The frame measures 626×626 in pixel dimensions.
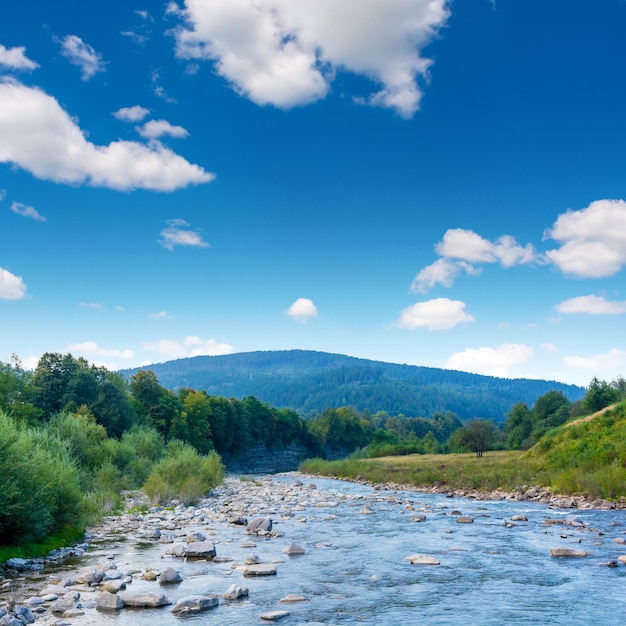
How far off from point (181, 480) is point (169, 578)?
25573 millimetres

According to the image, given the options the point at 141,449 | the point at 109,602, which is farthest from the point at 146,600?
the point at 141,449

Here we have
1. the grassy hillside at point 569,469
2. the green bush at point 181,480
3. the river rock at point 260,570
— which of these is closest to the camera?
the river rock at point 260,570

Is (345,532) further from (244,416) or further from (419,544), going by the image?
(244,416)

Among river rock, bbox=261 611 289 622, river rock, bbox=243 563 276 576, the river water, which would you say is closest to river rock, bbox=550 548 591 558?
the river water

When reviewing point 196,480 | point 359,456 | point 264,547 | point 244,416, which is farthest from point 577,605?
point 244,416

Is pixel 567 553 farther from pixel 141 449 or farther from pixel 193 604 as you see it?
pixel 141 449

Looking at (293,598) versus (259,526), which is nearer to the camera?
(293,598)

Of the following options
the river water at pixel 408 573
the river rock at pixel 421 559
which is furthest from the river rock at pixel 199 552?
the river rock at pixel 421 559

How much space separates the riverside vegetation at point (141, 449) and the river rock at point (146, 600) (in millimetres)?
6454

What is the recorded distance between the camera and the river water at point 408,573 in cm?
1364

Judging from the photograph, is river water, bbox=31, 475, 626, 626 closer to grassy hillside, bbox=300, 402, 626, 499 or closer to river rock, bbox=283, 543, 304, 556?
river rock, bbox=283, 543, 304, 556

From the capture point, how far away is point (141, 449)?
56406 millimetres

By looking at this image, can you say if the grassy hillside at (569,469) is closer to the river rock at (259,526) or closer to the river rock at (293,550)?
the river rock at (259,526)

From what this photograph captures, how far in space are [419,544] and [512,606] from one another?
29.6ft
